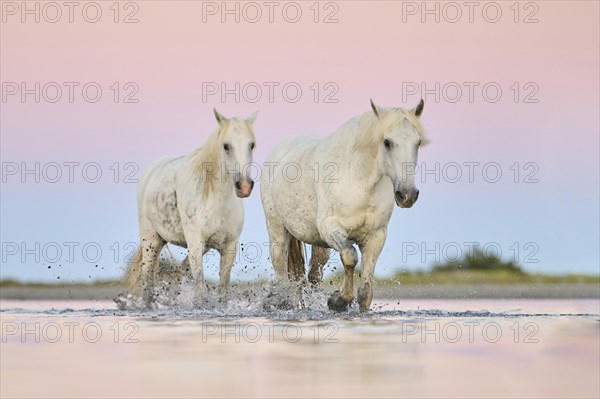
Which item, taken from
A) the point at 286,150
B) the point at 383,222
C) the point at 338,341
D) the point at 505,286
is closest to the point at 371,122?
the point at 383,222

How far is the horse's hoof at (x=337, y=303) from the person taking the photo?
11.1 meters

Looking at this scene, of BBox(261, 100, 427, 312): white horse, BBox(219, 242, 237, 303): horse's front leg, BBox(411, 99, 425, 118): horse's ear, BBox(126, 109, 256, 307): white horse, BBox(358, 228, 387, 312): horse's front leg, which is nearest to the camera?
BBox(261, 100, 427, 312): white horse

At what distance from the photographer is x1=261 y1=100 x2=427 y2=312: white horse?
10.5 m

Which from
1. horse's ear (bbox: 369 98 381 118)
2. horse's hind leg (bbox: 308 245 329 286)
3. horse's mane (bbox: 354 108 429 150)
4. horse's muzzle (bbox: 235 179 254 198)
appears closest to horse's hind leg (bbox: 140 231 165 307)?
horse's hind leg (bbox: 308 245 329 286)

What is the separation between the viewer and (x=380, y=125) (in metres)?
10.7

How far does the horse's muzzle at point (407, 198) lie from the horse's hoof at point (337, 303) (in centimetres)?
121

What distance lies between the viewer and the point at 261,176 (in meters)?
13.2

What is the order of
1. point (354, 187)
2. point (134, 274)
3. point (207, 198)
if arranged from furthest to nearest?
1. point (134, 274)
2. point (207, 198)
3. point (354, 187)

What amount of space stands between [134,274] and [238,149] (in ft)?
11.0

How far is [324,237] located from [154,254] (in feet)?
11.7

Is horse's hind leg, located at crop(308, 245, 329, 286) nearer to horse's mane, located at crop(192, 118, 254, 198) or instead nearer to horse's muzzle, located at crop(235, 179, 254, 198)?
horse's mane, located at crop(192, 118, 254, 198)

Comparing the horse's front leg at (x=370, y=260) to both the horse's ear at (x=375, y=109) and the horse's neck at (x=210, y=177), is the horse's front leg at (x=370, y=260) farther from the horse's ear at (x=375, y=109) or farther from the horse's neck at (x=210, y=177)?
the horse's neck at (x=210, y=177)

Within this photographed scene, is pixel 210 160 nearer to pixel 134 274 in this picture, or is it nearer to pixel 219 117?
pixel 219 117

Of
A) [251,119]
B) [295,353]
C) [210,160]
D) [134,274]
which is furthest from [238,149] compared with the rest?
[295,353]
